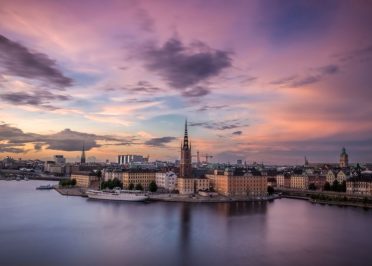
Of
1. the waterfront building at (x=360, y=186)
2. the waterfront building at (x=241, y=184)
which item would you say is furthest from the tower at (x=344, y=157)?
the waterfront building at (x=241, y=184)

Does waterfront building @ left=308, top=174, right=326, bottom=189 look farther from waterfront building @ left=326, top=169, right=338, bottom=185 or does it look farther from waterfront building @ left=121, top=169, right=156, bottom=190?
waterfront building @ left=121, top=169, right=156, bottom=190

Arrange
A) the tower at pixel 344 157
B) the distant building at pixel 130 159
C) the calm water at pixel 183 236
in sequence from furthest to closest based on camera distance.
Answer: the distant building at pixel 130 159, the tower at pixel 344 157, the calm water at pixel 183 236

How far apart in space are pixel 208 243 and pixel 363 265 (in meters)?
4.62

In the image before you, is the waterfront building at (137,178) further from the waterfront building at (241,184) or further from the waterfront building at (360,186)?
the waterfront building at (360,186)

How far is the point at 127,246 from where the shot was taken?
1282cm

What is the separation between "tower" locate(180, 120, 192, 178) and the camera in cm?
3208

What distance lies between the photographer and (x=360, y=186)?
2828 cm

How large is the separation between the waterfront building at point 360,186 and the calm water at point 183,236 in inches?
244

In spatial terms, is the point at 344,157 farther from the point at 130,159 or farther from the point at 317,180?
the point at 130,159

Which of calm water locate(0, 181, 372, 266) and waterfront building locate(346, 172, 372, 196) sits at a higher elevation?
waterfront building locate(346, 172, 372, 196)

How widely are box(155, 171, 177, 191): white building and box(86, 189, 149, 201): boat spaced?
4570 millimetres

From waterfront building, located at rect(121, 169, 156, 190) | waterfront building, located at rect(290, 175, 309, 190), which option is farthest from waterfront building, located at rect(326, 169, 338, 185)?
waterfront building, located at rect(121, 169, 156, 190)

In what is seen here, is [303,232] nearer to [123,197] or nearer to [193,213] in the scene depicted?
[193,213]

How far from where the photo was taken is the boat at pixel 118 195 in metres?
27.3
